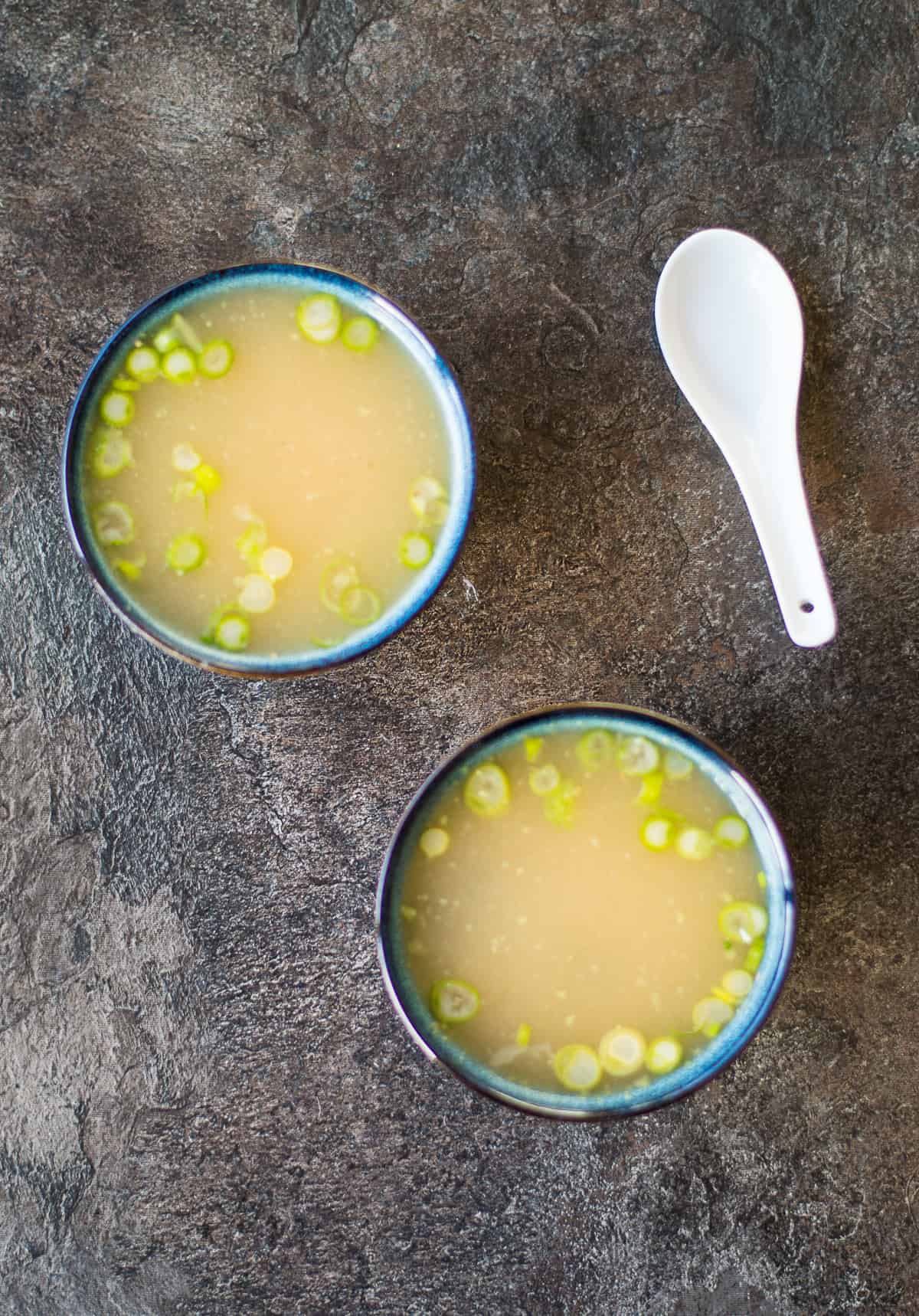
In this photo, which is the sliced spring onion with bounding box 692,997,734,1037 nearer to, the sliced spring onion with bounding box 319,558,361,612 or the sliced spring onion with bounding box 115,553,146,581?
the sliced spring onion with bounding box 319,558,361,612

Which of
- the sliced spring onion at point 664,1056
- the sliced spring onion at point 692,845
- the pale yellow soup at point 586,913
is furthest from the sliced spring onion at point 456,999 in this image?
the sliced spring onion at point 692,845

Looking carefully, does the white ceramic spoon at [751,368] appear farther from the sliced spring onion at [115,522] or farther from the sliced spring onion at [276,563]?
the sliced spring onion at [115,522]

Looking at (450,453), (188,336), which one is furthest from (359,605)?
(188,336)

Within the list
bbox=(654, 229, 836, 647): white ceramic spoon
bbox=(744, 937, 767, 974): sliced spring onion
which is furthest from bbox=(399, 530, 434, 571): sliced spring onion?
bbox=(744, 937, 767, 974): sliced spring onion

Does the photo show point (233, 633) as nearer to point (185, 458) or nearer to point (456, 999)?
point (185, 458)

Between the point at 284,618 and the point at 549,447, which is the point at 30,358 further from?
the point at 549,447

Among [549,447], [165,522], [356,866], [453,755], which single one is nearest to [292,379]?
[165,522]
